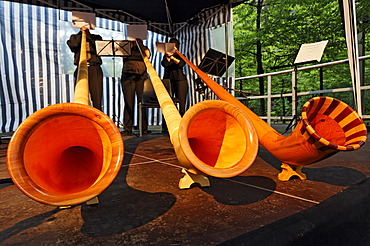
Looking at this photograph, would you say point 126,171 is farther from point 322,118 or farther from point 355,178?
point 355,178

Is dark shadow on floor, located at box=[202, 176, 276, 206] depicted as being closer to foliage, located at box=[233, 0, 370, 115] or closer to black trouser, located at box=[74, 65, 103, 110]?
black trouser, located at box=[74, 65, 103, 110]

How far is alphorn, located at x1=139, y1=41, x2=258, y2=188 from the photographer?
0.66 meters

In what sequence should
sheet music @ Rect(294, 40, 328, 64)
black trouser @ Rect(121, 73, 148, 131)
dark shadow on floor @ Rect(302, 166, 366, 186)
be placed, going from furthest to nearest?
1. black trouser @ Rect(121, 73, 148, 131)
2. sheet music @ Rect(294, 40, 328, 64)
3. dark shadow on floor @ Rect(302, 166, 366, 186)

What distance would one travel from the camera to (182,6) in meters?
4.96

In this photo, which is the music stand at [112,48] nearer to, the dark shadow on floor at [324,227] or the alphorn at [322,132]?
the alphorn at [322,132]

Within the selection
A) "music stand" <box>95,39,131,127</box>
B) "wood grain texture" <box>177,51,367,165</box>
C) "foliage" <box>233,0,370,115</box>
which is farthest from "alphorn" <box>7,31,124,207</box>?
"foliage" <box>233,0,370,115</box>

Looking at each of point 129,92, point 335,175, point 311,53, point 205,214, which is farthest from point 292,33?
point 205,214

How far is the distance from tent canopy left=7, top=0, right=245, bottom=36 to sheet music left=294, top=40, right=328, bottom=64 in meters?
2.02

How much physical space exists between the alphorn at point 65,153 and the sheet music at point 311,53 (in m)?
2.99

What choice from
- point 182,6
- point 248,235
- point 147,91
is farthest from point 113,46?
point 248,235

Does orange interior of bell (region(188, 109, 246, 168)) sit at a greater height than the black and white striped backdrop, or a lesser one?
lesser

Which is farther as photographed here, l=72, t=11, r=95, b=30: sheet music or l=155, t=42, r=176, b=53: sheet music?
l=72, t=11, r=95, b=30: sheet music

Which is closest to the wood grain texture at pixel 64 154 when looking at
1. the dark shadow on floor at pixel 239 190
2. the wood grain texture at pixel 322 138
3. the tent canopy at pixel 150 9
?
the dark shadow on floor at pixel 239 190

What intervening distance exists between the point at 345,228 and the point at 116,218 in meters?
0.69
